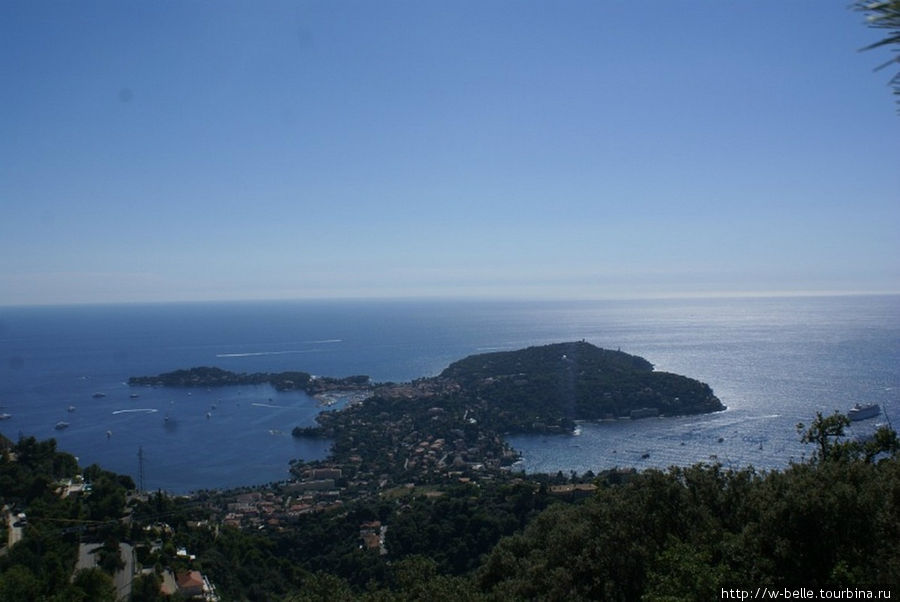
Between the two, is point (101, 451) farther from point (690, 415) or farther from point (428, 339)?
point (428, 339)

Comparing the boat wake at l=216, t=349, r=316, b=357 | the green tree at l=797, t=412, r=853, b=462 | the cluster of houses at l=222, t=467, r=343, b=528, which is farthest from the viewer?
the boat wake at l=216, t=349, r=316, b=357

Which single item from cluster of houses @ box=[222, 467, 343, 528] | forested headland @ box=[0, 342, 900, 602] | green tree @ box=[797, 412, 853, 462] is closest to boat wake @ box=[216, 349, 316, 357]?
forested headland @ box=[0, 342, 900, 602]

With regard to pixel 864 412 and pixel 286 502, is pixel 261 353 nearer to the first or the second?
pixel 286 502

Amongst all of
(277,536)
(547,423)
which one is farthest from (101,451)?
(547,423)

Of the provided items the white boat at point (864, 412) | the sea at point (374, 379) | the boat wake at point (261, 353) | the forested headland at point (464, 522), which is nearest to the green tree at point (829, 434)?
the forested headland at point (464, 522)

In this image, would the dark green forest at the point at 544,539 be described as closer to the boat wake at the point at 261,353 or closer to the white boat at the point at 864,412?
the white boat at the point at 864,412

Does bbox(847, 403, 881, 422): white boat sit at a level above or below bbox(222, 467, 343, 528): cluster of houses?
above

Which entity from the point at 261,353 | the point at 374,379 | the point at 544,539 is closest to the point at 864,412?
the point at 544,539

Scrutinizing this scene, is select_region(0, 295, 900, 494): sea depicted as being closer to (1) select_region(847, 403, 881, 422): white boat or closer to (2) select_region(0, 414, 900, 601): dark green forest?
(1) select_region(847, 403, 881, 422): white boat
